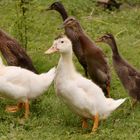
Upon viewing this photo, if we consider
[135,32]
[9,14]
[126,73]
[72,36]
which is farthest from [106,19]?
[126,73]

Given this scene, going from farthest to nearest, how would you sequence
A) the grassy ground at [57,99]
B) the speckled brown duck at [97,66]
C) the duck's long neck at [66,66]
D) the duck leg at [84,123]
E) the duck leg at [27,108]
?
the speckled brown duck at [97,66] → the duck leg at [27,108] → the duck leg at [84,123] → the duck's long neck at [66,66] → the grassy ground at [57,99]

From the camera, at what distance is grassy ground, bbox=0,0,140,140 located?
7.76 metres

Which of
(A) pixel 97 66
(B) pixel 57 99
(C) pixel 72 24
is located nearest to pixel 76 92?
(B) pixel 57 99

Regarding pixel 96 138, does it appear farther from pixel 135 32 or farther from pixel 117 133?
pixel 135 32

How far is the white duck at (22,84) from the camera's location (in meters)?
8.17

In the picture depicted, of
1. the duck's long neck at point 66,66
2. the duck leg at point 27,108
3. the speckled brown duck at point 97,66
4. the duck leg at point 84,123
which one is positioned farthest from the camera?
the speckled brown duck at point 97,66

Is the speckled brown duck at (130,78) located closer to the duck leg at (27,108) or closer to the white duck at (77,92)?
the white duck at (77,92)

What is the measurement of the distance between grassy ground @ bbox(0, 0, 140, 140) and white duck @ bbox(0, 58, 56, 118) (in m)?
0.30

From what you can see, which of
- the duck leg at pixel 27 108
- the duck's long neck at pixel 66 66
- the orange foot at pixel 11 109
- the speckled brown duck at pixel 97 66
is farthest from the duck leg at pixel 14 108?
the speckled brown duck at pixel 97 66

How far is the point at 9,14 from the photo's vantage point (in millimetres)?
13938

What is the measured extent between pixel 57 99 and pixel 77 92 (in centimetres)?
145

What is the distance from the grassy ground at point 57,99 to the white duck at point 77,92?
240mm

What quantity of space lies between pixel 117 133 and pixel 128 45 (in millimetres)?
4728

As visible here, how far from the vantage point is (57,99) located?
364 inches
